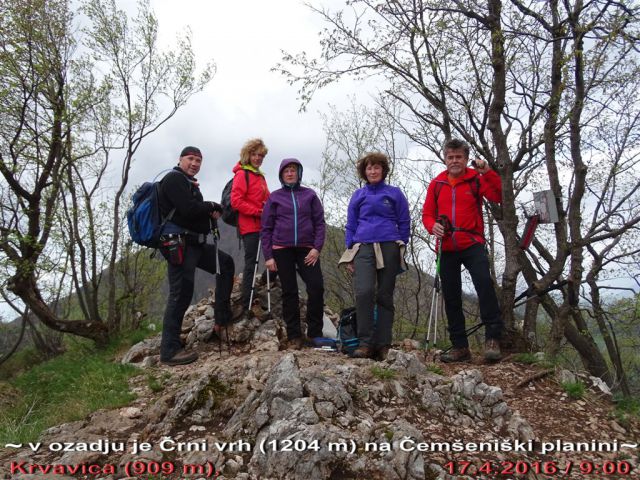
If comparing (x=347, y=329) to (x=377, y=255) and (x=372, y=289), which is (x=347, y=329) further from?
(x=377, y=255)

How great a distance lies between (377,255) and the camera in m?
5.11

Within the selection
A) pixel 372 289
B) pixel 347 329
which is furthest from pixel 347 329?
pixel 372 289

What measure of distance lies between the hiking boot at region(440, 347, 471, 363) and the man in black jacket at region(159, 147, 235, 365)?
125 inches

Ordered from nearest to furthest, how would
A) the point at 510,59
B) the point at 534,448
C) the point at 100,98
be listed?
the point at 534,448
the point at 510,59
the point at 100,98

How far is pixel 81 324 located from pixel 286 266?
6400mm

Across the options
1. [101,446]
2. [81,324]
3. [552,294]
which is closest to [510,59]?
[552,294]

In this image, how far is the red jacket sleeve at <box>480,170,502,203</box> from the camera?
533 cm

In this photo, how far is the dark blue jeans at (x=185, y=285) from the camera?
5488 mm

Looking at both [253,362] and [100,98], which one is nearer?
[253,362]

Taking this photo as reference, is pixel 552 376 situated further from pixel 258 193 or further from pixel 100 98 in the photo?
pixel 100 98

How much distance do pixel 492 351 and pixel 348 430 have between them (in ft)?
8.00

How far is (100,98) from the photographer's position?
9859 millimetres

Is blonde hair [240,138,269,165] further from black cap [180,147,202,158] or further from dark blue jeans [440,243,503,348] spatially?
dark blue jeans [440,243,503,348]

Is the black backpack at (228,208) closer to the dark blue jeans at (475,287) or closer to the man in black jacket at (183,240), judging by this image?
the man in black jacket at (183,240)
